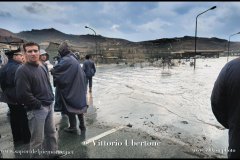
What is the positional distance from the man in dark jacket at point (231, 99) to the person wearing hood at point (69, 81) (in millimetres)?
3304

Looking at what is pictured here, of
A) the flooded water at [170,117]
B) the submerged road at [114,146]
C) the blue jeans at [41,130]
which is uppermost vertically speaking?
the blue jeans at [41,130]

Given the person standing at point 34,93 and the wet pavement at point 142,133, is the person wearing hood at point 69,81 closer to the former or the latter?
the wet pavement at point 142,133

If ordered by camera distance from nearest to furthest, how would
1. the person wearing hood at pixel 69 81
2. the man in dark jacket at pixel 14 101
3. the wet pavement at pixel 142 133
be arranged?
the wet pavement at pixel 142 133
the man in dark jacket at pixel 14 101
the person wearing hood at pixel 69 81

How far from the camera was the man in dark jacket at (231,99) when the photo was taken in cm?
282

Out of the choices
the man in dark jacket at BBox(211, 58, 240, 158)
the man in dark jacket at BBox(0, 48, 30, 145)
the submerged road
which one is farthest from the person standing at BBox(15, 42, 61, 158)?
the man in dark jacket at BBox(211, 58, 240, 158)

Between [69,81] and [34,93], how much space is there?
1.58 m

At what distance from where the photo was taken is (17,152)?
5023 millimetres

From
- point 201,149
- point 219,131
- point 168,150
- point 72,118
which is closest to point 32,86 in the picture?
point 72,118

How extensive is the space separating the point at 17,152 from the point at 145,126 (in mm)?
3072

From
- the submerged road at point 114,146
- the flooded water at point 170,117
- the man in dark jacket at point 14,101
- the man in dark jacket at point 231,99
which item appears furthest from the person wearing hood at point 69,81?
the man in dark jacket at point 231,99

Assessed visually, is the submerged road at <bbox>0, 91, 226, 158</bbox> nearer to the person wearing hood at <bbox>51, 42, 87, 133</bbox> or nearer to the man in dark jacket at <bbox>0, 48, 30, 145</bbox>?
the man in dark jacket at <bbox>0, 48, 30, 145</bbox>

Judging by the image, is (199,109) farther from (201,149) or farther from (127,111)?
(201,149)

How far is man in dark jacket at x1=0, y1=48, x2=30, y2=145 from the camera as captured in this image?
212 inches

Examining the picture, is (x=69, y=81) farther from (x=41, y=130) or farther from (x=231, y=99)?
(x=231, y=99)
